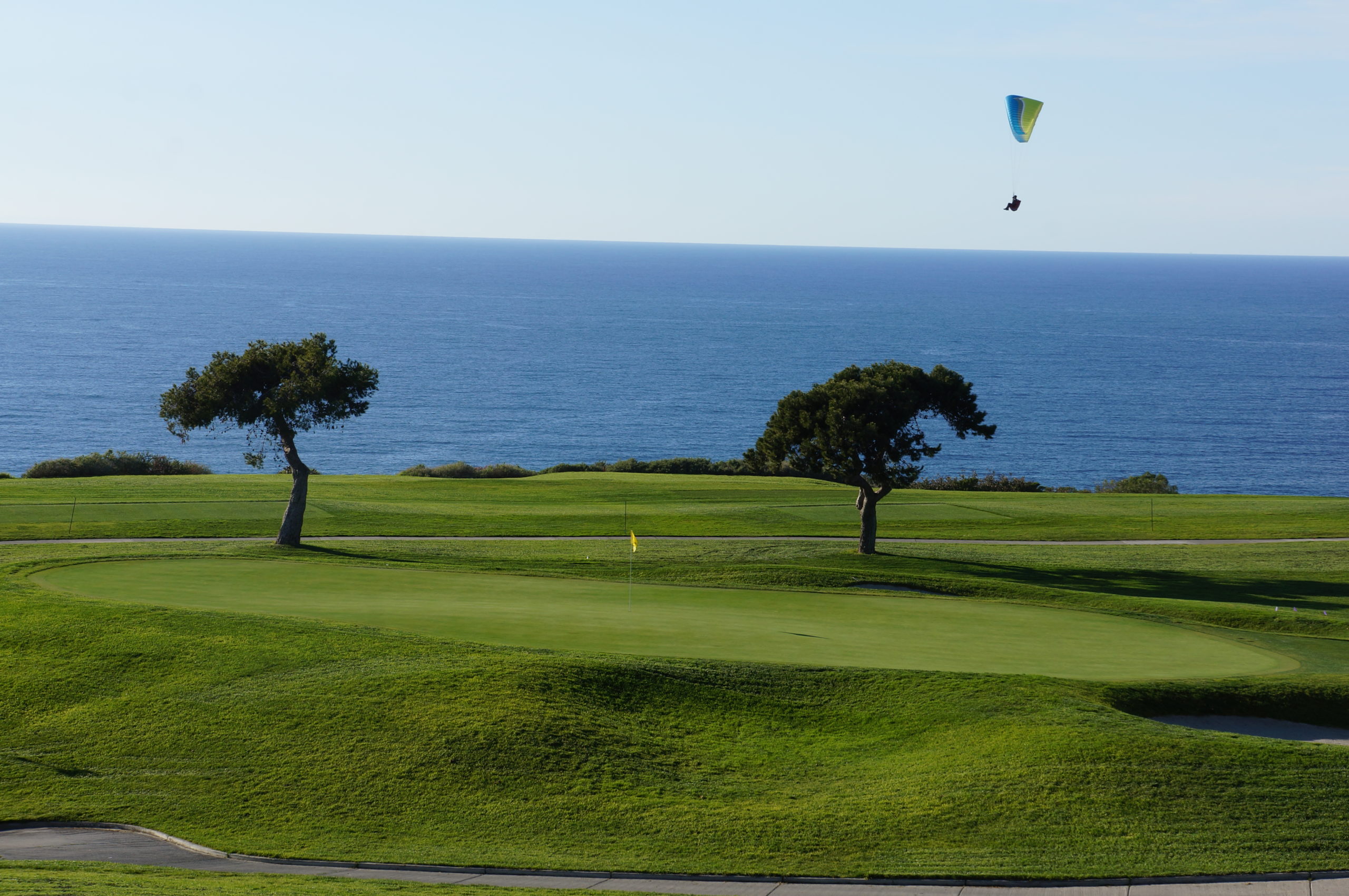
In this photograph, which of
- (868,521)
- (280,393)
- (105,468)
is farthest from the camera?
(105,468)

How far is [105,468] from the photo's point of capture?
5047 cm

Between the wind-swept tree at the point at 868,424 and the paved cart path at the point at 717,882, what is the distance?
18.6 m

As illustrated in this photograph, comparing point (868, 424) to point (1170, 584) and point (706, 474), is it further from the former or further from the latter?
point (706, 474)

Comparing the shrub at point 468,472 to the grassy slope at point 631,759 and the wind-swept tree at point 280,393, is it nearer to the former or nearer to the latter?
the wind-swept tree at point 280,393

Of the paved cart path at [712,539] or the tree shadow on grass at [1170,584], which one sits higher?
the tree shadow on grass at [1170,584]

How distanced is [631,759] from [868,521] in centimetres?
1850

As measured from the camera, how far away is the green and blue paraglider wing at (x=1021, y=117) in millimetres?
29172

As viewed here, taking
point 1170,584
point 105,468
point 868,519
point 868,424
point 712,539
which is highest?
point 868,424

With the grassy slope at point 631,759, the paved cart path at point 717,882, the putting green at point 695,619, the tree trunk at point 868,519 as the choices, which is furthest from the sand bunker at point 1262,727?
the tree trunk at point 868,519

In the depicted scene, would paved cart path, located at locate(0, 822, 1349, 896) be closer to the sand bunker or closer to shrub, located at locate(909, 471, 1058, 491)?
the sand bunker

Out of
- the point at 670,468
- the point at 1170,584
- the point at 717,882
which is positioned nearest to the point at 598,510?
the point at 670,468

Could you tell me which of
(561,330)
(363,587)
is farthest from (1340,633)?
(561,330)

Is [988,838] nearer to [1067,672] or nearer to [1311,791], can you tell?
[1311,791]

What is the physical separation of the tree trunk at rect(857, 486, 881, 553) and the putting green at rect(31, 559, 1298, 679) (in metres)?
7.27
